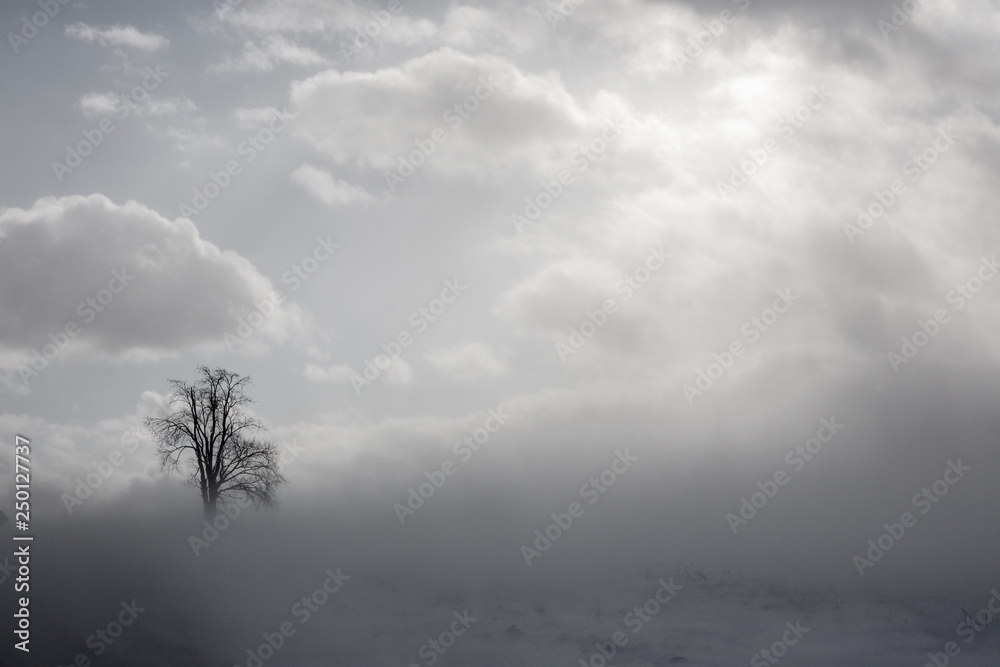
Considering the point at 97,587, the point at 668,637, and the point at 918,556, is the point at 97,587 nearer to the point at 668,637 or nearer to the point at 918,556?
the point at 668,637

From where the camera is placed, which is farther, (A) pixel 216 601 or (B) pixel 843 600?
(B) pixel 843 600

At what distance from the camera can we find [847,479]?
157ft

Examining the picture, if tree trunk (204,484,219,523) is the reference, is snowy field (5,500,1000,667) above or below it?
below

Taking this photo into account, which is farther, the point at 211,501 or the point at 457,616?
the point at 211,501

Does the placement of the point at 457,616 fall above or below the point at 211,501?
below

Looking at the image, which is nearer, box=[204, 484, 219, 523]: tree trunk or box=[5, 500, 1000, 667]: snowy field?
box=[5, 500, 1000, 667]: snowy field

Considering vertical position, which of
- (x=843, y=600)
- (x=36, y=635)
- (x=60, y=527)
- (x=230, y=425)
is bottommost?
(x=843, y=600)

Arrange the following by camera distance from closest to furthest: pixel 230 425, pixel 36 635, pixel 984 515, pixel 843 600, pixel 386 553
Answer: pixel 36 635
pixel 843 600
pixel 386 553
pixel 230 425
pixel 984 515

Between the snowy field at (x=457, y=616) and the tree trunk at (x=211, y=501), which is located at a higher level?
the tree trunk at (x=211, y=501)

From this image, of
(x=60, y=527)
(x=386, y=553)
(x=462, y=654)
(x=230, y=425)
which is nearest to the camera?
(x=462, y=654)

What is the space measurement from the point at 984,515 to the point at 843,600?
29.6 metres

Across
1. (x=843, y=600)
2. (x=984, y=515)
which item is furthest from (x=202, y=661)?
(x=984, y=515)

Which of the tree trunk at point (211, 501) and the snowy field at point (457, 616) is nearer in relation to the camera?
the snowy field at point (457, 616)

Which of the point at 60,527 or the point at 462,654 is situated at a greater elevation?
the point at 60,527
